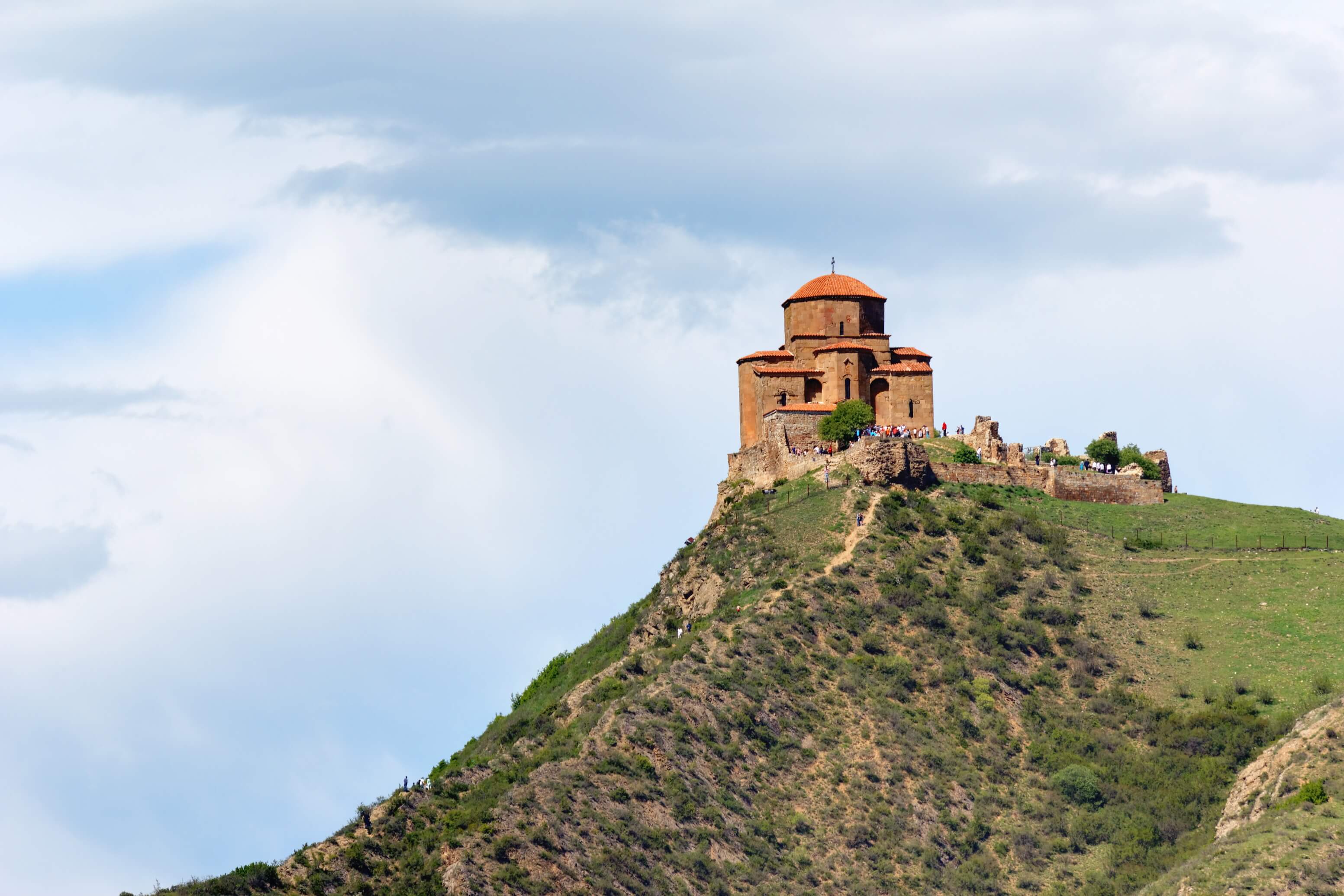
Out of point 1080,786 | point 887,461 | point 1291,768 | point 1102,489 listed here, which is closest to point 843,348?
point 887,461

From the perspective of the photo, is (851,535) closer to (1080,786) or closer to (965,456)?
(965,456)

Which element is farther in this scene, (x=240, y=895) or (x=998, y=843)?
(x=998, y=843)

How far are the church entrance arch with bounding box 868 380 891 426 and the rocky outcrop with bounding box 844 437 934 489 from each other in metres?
6.87

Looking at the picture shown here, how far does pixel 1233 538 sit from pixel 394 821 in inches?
1518

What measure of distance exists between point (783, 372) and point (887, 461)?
372 inches

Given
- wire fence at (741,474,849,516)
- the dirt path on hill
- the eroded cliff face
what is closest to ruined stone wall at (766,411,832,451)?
wire fence at (741,474,849,516)

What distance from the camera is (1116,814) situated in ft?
210

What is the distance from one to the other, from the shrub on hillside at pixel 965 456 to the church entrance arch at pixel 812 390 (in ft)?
23.8

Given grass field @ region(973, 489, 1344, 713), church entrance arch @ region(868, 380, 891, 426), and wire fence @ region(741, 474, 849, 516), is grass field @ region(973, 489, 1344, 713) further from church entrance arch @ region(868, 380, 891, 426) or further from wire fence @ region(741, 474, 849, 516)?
church entrance arch @ region(868, 380, 891, 426)

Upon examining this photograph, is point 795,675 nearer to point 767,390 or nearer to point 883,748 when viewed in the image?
point 883,748

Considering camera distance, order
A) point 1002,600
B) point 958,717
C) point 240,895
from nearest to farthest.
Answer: point 240,895 → point 958,717 → point 1002,600

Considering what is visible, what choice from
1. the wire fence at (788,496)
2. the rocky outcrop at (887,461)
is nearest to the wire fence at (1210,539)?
the rocky outcrop at (887,461)

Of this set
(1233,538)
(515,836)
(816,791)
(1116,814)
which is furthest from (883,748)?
(1233,538)

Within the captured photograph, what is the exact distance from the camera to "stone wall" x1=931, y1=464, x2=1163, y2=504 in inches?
3260
